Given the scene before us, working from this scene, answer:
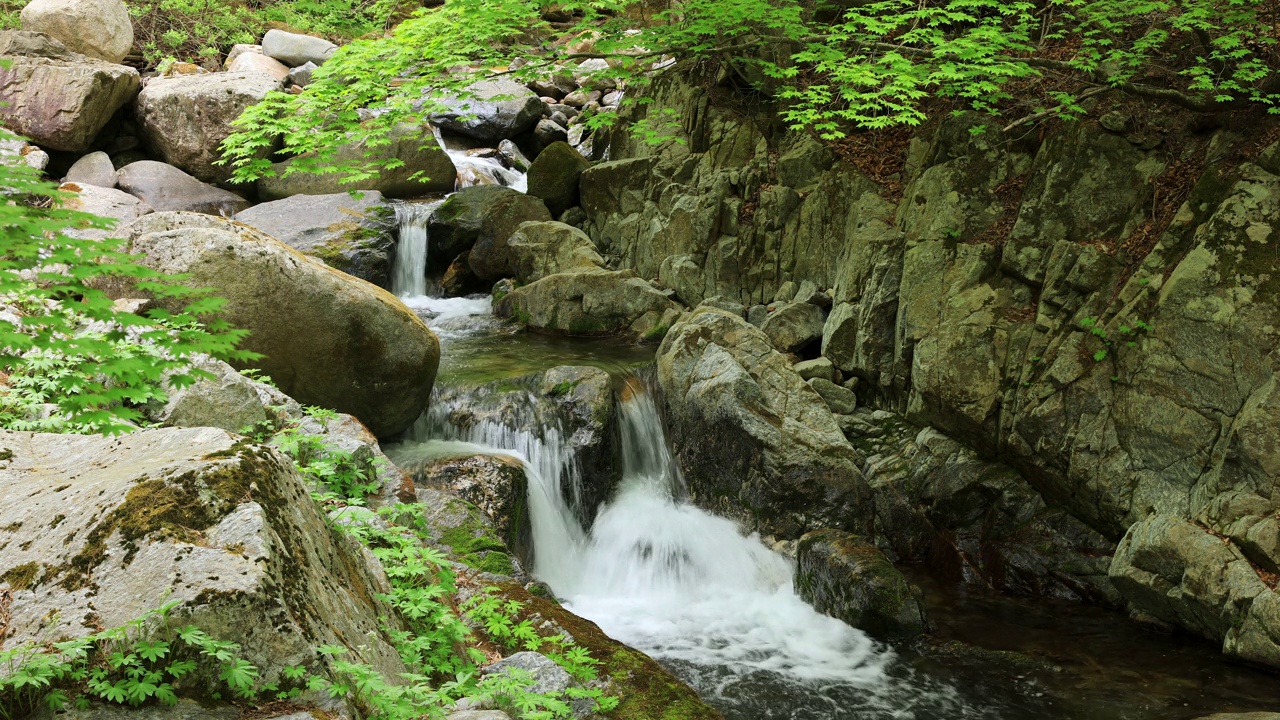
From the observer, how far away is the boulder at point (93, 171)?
1533 centimetres

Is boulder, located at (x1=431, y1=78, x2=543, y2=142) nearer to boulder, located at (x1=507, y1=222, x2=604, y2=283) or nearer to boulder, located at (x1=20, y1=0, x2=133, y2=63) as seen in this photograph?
boulder, located at (x1=507, y1=222, x2=604, y2=283)

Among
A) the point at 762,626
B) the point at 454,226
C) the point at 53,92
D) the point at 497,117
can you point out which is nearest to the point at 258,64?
the point at 53,92

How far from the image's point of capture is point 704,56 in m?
11.1

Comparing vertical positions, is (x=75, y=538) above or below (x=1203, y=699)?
above

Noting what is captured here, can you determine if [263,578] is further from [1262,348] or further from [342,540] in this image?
[1262,348]

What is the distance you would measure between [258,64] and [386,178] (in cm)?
651

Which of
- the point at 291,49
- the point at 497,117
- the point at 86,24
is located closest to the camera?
the point at 86,24

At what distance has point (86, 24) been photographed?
17797 mm

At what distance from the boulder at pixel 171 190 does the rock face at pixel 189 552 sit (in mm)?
13694

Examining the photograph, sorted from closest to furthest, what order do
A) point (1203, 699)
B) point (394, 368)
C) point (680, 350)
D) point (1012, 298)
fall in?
point (1203, 699) → point (394, 368) → point (1012, 298) → point (680, 350)

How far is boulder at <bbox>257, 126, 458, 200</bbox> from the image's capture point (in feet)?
54.5

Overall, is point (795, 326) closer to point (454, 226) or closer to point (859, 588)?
point (859, 588)

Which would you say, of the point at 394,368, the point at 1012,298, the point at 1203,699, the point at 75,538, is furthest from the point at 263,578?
the point at 1012,298

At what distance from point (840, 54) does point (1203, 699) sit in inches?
264
